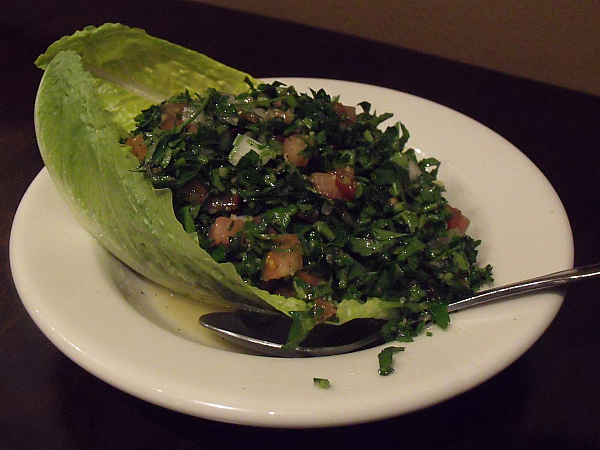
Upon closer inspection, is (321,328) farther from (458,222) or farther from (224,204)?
(458,222)

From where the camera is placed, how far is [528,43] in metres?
5.28

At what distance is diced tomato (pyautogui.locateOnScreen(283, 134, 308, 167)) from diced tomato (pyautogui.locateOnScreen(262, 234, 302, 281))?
36 cm

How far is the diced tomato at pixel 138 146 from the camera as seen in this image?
86.7 inches

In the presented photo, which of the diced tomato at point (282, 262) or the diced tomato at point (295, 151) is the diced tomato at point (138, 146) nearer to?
the diced tomato at point (295, 151)

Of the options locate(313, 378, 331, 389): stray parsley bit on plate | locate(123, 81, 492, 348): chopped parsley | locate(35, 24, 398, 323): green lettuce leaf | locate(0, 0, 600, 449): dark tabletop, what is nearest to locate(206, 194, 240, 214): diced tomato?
locate(123, 81, 492, 348): chopped parsley

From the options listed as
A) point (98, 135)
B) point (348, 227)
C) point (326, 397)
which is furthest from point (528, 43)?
point (326, 397)

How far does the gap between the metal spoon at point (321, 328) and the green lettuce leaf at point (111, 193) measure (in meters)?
0.07

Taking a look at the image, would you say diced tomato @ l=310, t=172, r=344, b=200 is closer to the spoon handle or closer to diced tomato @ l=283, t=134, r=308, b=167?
diced tomato @ l=283, t=134, r=308, b=167

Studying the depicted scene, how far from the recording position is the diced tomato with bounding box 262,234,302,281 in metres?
1.90

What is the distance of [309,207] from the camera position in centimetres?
204

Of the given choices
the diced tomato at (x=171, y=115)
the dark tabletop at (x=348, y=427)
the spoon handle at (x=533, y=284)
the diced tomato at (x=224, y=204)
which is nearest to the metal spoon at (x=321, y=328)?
the spoon handle at (x=533, y=284)

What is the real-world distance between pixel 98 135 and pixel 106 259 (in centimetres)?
45

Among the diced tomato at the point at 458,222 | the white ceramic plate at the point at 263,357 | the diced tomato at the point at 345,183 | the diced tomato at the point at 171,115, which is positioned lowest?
the white ceramic plate at the point at 263,357

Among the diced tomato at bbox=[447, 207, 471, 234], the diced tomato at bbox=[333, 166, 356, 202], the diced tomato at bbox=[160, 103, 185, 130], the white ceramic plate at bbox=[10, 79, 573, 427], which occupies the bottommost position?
the white ceramic plate at bbox=[10, 79, 573, 427]
